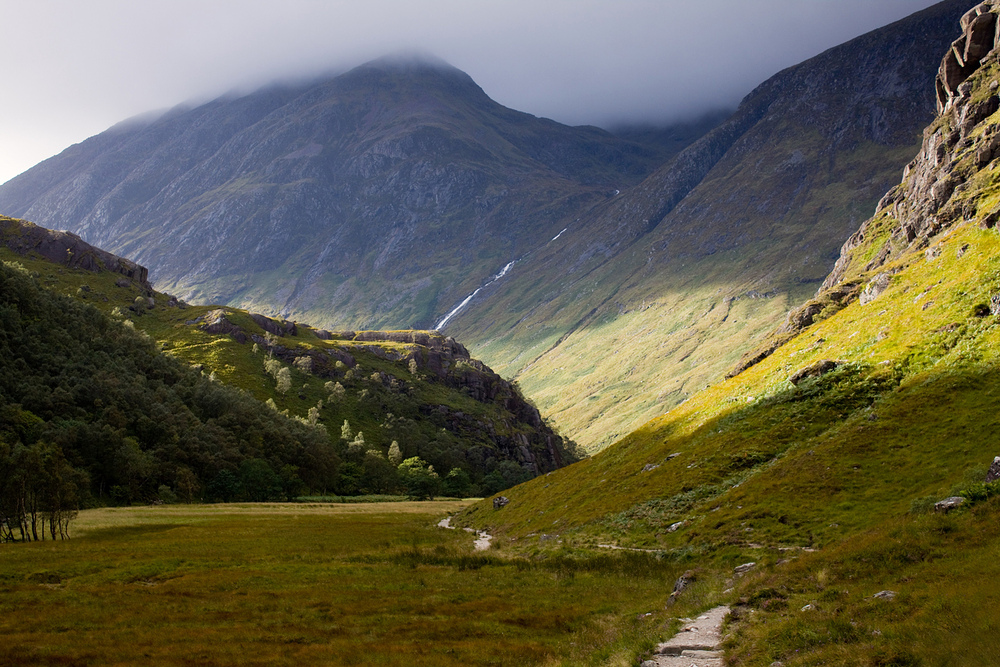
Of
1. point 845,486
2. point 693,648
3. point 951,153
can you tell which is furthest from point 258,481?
point 951,153

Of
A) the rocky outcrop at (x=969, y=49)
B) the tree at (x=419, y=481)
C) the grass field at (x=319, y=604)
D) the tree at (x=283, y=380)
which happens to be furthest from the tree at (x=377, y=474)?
the rocky outcrop at (x=969, y=49)

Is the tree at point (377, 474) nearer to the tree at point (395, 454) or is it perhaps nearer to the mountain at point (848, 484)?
the tree at point (395, 454)

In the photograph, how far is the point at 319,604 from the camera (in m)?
30.0

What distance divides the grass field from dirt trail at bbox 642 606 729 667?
81 centimetres

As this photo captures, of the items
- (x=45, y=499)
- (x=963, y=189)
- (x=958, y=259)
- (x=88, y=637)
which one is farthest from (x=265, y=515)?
(x=963, y=189)

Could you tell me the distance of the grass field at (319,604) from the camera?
21.4 m

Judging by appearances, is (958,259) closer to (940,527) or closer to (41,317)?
(940,527)

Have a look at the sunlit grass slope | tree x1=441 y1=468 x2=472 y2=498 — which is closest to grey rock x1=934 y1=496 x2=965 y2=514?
the sunlit grass slope

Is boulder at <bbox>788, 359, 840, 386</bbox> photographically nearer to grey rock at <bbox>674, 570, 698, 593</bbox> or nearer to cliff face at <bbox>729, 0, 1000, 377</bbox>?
cliff face at <bbox>729, 0, 1000, 377</bbox>

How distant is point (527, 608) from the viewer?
28.8 meters

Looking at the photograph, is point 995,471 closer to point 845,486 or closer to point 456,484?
point 845,486

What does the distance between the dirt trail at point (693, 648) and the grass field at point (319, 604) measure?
81 centimetres

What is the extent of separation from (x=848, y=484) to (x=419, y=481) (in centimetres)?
13205

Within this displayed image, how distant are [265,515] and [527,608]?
229 ft
